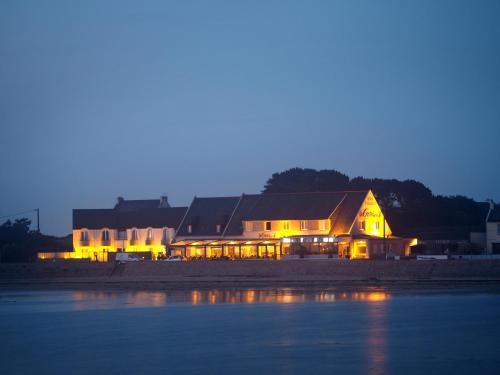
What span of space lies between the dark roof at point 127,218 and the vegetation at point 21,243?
195 inches

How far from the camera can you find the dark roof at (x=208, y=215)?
274 ft

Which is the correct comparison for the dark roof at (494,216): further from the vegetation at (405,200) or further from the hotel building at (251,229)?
the hotel building at (251,229)

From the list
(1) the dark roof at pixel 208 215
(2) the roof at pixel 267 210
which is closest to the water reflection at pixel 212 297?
(2) the roof at pixel 267 210

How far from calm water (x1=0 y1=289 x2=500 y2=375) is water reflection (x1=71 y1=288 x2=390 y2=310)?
0.60ft

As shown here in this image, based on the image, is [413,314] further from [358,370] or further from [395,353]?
[358,370]

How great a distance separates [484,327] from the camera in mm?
31953

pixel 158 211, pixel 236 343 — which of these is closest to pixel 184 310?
pixel 236 343

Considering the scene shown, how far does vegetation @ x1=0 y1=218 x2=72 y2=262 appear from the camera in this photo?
83.9 metres

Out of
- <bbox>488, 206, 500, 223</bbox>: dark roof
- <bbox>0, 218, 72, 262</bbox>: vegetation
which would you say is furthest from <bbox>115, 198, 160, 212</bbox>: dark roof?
<bbox>488, 206, 500, 223</bbox>: dark roof

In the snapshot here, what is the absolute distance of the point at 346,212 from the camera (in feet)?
249

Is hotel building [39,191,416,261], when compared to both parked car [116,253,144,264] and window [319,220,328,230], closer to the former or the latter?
window [319,220,328,230]

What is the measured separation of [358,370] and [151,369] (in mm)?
6139

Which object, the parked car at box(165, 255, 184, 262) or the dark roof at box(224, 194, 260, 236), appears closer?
the parked car at box(165, 255, 184, 262)

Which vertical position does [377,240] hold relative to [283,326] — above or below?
above
